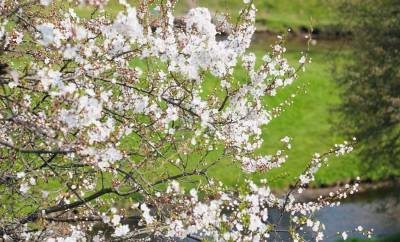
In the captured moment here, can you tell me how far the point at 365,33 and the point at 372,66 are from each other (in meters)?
1.13

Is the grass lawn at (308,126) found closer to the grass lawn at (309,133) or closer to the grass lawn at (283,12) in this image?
the grass lawn at (309,133)

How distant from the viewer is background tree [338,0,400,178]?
19.7 meters

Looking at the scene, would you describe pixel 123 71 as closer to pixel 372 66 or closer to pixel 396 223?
pixel 372 66

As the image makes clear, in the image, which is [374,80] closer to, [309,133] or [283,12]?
[309,133]

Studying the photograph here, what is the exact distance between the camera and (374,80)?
20094 millimetres

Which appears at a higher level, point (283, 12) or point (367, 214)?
point (283, 12)

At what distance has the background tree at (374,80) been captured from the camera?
19719mm

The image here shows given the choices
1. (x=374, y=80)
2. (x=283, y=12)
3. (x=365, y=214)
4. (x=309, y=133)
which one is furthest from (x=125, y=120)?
(x=283, y=12)

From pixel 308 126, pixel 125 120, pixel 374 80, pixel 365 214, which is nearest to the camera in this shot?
pixel 125 120

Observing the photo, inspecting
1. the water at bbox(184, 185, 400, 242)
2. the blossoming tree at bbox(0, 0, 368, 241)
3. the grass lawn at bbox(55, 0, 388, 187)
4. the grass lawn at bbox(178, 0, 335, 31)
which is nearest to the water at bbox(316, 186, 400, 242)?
the water at bbox(184, 185, 400, 242)

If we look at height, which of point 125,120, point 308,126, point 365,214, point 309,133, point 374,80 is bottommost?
point 125,120

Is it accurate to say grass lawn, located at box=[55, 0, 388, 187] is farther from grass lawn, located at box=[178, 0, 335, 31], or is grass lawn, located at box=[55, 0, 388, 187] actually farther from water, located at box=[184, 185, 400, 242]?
water, located at box=[184, 185, 400, 242]

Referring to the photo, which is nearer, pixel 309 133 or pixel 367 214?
pixel 367 214

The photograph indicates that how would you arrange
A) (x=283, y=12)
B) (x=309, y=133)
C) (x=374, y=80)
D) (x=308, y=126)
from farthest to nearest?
(x=283, y=12) → (x=308, y=126) → (x=309, y=133) → (x=374, y=80)
